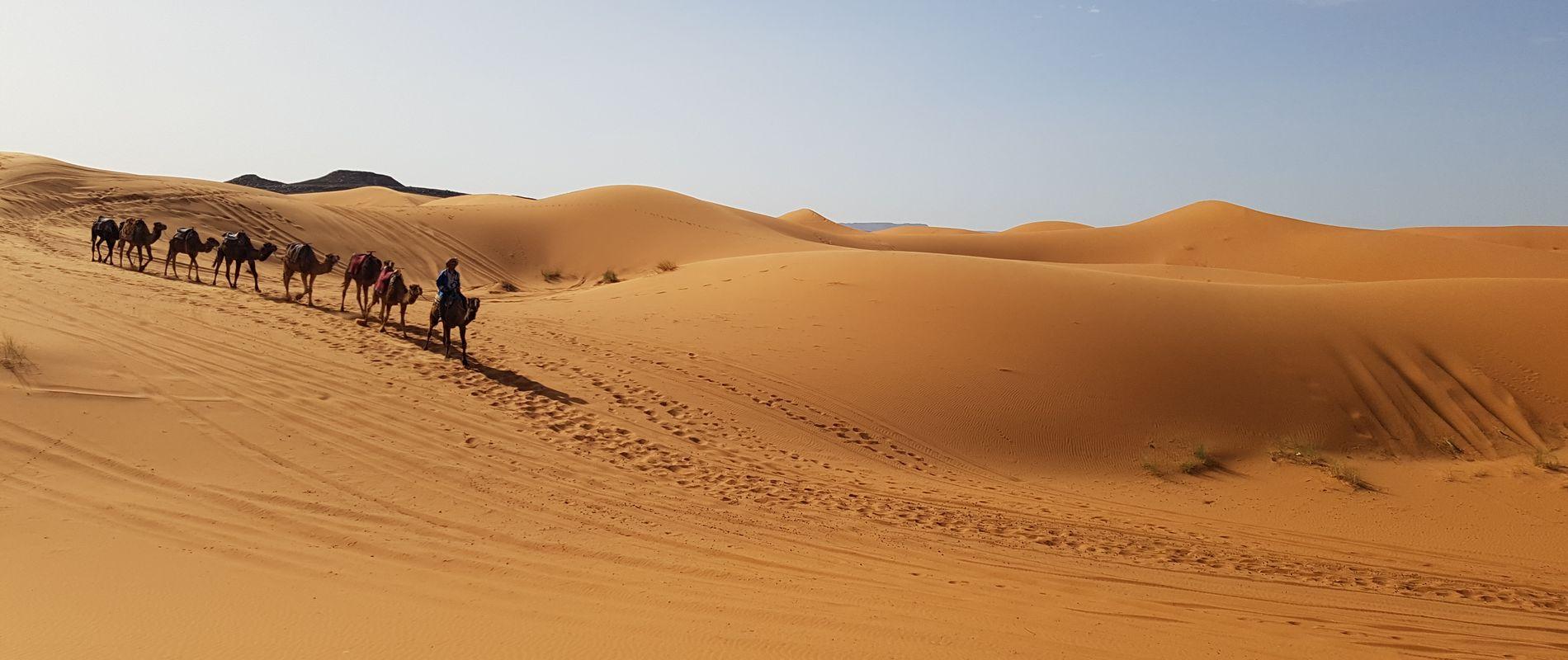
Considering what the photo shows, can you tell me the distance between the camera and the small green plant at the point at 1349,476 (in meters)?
11.1

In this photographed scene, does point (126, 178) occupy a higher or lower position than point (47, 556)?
higher

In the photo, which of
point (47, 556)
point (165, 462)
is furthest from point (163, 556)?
point (165, 462)

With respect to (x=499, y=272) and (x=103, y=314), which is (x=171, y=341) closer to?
(x=103, y=314)

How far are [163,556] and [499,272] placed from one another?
90.6ft

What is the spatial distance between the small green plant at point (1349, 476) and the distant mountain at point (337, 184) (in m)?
65.8

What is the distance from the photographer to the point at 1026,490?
10047 millimetres

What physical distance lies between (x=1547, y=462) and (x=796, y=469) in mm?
10786

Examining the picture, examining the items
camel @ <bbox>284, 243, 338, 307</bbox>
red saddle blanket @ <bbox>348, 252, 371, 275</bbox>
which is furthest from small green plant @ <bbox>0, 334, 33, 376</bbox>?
camel @ <bbox>284, 243, 338, 307</bbox>

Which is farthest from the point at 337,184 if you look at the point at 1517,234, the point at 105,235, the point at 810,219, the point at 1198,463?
the point at 1517,234

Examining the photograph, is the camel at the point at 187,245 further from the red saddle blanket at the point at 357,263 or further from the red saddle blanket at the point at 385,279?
the red saddle blanket at the point at 385,279

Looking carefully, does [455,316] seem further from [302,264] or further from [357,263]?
[302,264]

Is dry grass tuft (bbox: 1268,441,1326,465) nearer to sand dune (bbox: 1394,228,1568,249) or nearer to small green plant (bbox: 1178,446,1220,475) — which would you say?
small green plant (bbox: 1178,446,1220,475)

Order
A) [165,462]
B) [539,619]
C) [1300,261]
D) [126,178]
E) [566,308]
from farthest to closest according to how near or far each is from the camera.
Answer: [1300,261], [126,178], [566,308], [165,462], [539,619]

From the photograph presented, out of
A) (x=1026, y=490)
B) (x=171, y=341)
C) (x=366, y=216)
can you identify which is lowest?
(x=1026, y=490)
